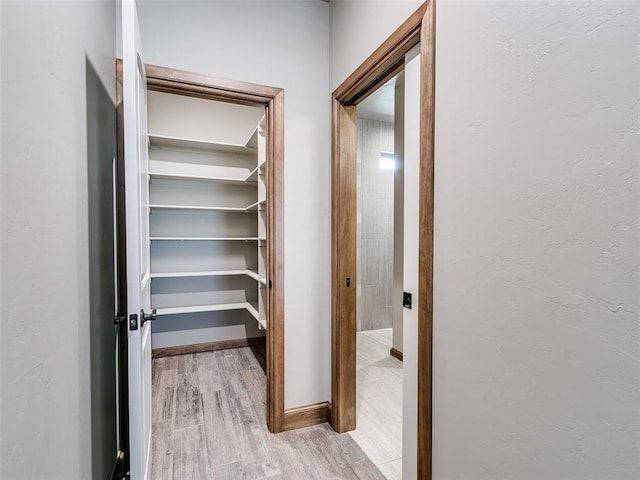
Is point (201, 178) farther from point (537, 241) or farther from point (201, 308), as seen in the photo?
point (537, 241)

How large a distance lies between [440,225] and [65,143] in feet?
4.03

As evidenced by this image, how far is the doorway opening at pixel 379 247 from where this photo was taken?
291 cm

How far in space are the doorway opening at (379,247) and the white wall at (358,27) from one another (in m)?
1.26

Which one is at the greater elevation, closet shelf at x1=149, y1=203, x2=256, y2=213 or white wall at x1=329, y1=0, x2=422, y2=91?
white wall at x1=329, y1=0, x2=422, y2=91

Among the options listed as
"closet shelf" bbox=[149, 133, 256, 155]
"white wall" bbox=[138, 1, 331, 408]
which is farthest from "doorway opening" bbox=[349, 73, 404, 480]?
"closet shelf" bbox=[149, 133, 256, 155]

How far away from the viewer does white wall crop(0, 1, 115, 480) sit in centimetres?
64

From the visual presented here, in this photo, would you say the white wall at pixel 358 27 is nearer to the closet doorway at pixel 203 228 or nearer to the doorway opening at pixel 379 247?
the closet doorway at pixel 203 228

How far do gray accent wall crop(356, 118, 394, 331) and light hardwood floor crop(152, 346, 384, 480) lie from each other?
1.89 m

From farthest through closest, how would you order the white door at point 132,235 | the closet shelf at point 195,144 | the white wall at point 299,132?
the closet shelf at point 195,144, the white wall at point 299,132, the white door at point 132,235

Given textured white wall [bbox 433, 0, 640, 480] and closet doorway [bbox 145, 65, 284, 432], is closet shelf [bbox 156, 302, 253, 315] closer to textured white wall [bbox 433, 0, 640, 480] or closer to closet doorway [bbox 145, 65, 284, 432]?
closet doorway [bbox 145, 65, 284, 432]

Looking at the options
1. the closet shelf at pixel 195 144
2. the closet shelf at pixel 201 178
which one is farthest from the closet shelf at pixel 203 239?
the closet shelf at pixel 195 144

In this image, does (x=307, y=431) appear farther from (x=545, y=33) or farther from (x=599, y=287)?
(x=545, y=33)

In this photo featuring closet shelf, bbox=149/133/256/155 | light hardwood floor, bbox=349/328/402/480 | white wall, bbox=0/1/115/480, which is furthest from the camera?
closet shelf, bbox=149/133/256/155

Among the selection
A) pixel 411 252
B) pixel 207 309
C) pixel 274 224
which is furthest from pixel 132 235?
pixel 207 309
